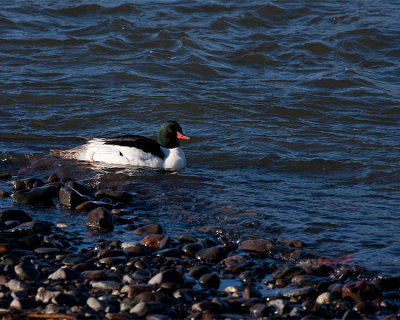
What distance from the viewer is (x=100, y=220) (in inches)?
288

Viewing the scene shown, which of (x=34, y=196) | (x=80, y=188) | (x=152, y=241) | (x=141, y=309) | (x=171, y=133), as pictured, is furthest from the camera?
(x=171, y=133)

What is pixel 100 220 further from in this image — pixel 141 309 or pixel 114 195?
pixel 141 309

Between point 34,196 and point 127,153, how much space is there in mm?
2351

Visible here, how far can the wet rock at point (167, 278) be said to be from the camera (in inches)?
229

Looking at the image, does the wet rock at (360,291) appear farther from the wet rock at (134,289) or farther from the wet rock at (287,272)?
the wet rock at (134,289)

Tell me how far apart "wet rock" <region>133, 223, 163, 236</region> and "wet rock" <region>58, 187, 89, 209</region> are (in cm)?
115

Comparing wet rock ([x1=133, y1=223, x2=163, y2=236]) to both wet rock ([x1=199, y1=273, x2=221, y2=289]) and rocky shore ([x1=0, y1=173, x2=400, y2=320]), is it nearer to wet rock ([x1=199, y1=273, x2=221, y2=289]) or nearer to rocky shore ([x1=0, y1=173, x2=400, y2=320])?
rocky shore ([x1=0, y1=173, x2=400, y2=320])

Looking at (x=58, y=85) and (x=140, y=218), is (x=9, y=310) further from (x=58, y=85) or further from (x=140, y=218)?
(x=58, y=85)

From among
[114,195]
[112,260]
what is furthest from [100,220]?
[114,195]

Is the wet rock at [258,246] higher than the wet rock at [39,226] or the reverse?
the reverse

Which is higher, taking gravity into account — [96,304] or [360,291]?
[96,304]

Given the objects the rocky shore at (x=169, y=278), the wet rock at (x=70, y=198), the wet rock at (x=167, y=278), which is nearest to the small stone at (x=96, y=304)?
the rocky shore at (x=169, y=278)

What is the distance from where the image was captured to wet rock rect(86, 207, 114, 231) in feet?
24.0

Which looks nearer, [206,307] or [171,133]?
[206,307]
